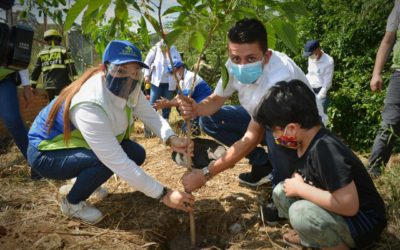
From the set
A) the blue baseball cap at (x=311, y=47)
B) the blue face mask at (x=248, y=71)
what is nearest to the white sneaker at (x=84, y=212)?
the blue face mask at (x=248, y=71)

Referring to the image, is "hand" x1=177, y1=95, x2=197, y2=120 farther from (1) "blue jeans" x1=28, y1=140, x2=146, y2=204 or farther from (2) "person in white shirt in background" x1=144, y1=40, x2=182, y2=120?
(2) "person in white shirt in background" x1=144, y1=40, x2=182, y2=120

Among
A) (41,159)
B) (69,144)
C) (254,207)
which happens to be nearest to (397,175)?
(254,207)

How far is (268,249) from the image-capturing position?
6.28 feet

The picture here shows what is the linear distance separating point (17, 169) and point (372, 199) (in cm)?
296

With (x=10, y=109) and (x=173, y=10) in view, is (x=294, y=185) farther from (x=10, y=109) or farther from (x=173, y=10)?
(x=10, y=109)

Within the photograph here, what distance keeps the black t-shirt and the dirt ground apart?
26 centimetres

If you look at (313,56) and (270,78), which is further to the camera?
(313,56)

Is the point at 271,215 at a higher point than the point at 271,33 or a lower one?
lower

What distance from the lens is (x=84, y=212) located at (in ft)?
7.20

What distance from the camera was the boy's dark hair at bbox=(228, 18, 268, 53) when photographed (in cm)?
183

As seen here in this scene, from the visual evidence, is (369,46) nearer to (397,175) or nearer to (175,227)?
(397,175)

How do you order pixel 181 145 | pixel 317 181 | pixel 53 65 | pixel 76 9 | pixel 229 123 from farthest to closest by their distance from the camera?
1. pixel 53 65
2. pixel 229 123
3. pixel 181 145
4. pixel 317 181
5. pixel 76 9

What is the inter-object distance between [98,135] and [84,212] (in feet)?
1.96

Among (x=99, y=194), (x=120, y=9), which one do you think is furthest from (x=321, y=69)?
(x=120, y=9)
